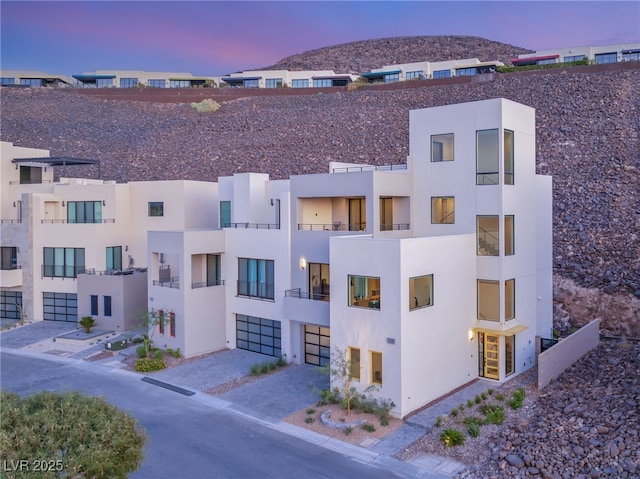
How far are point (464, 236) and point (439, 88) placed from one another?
48346mm

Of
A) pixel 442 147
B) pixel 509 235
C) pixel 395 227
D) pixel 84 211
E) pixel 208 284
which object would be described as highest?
pixel 442 147

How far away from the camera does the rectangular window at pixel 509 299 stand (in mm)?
19312

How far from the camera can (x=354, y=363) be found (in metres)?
17.4

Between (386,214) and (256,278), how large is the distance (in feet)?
20.8

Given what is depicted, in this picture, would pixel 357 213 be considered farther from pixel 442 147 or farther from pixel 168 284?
pixel 168 284

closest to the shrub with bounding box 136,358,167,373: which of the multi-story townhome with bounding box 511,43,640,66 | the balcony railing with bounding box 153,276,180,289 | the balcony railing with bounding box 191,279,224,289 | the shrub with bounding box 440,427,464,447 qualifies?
the balcony railing with bounding box 153,276,180,289

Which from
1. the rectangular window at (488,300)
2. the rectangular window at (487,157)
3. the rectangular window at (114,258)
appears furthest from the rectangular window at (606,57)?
the rectangular window at (114,258)

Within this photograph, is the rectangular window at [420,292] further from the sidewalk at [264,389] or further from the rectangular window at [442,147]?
the rectangular window at [442,147]

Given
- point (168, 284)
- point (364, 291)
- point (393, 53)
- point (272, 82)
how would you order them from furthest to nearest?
point (393, 53) < point (272, 82) < point (168, 284) < point (364, 291)

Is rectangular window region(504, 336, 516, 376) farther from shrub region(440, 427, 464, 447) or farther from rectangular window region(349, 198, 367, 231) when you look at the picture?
rectangular window region(349, 198, 367, 231)

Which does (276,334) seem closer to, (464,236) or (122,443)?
(464,236)

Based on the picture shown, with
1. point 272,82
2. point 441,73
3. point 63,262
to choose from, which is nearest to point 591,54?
point 441,73

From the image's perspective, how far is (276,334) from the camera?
22.9 m

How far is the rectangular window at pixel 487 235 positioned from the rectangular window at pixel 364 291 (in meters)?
4.83
